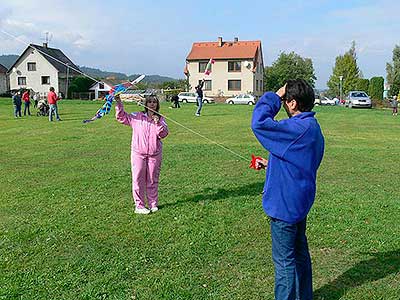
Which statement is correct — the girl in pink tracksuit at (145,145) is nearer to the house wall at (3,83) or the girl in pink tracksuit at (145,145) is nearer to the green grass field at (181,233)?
the green grass field at (181,233)

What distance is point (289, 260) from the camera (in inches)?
137

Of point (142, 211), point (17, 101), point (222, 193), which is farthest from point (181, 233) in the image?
point (17, 101)

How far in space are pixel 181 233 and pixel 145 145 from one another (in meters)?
1.43

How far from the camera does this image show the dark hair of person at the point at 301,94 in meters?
3.36

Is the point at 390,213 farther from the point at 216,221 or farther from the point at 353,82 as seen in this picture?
the point at 353,82

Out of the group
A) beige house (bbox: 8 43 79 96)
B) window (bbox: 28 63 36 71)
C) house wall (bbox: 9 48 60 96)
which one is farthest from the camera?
window (bbox: 28 63 36 71)

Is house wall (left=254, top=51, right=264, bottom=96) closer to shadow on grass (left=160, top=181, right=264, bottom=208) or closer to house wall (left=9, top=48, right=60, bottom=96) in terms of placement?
house wall (left=9, top=48, right=60, bottom=96)

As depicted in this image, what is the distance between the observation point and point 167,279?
4.28 meters

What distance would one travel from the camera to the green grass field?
4176 millimetres

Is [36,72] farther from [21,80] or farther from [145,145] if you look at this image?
[145,145]

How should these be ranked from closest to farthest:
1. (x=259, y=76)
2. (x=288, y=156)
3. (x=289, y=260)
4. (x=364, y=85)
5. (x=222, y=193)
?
(x=288, y=156)
(x=289, y=260)
(x=222, y=193)
(x=364, y=85)
(x=259, y=76)

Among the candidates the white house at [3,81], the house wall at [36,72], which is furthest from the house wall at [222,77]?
the white house at [3,81]

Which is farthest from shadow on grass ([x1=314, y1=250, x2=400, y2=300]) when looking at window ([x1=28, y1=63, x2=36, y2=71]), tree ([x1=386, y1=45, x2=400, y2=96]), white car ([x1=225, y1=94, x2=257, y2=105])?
window ([x1=28, y1=63, x2=36, y2=71])

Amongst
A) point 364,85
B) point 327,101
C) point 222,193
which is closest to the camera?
point 222,193
